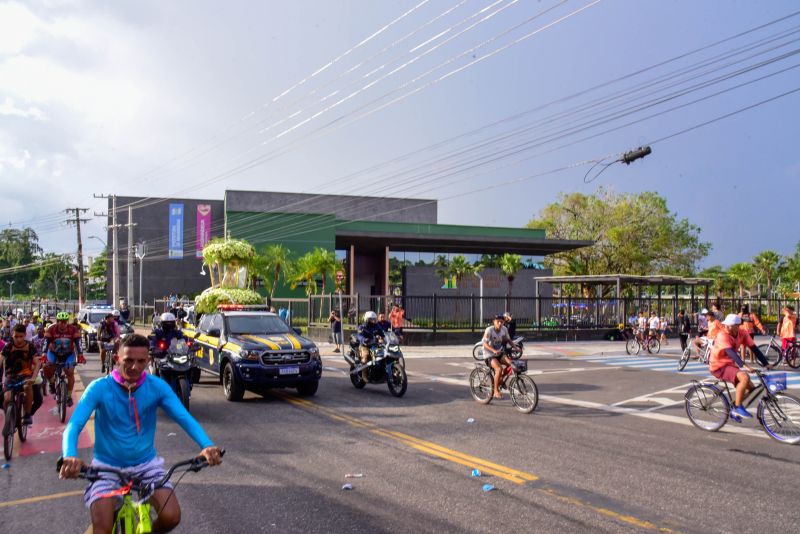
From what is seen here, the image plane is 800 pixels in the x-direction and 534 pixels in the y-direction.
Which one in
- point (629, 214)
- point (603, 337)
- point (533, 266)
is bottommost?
point (603, 337)

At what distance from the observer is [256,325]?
47.9ft

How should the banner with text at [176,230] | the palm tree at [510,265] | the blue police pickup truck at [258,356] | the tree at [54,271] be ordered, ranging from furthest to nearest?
the tree at [54,271] → the banner with text at [176,230] → the palm tree at [510,265] → the blue police pickup truck at [258,356]

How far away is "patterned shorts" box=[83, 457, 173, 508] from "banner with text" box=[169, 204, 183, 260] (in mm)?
66692

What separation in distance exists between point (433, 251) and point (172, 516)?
5774cm

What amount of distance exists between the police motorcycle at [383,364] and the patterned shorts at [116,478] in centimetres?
961

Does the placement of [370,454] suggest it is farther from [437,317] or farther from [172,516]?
[437,317]

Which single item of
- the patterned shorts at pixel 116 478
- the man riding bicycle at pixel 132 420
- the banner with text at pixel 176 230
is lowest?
the patterned shorts at pixel 116 478

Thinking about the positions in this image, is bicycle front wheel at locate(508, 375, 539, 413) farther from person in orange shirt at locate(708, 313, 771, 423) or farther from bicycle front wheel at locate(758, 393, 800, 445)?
bicycle front wheel at locate(758, 393, 800, 445)

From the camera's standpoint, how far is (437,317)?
30.3 meters

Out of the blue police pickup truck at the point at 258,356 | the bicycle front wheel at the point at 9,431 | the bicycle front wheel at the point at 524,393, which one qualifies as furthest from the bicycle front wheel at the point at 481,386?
the bicycle front wheel at the point at 9,431

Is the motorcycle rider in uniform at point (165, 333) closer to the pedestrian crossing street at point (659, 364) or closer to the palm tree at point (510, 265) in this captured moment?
the pedestrian crossing street at point (659, 364)

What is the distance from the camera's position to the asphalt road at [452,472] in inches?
236

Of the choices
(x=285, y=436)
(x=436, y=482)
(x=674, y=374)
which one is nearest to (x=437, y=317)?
(x=674, y=374)

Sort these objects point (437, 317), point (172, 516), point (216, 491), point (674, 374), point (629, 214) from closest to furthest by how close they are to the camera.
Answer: point (172, 516), point (216, 491), point (674, 374), point (437, 317), point (629, 214)
